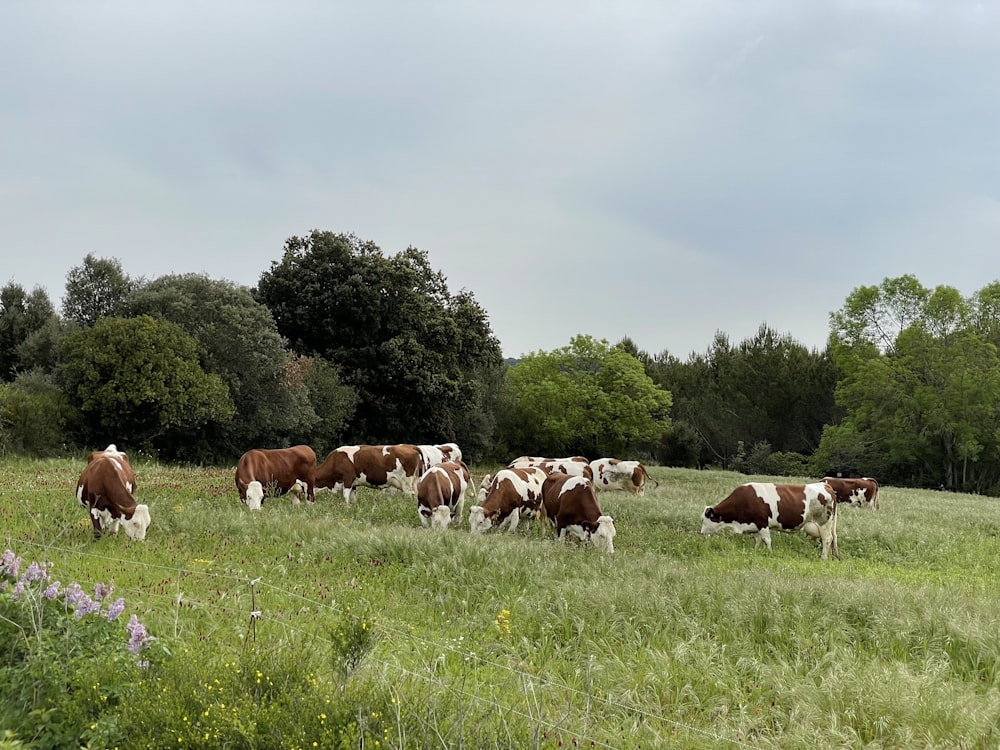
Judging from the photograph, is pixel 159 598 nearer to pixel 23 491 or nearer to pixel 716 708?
A: pixel 716 708

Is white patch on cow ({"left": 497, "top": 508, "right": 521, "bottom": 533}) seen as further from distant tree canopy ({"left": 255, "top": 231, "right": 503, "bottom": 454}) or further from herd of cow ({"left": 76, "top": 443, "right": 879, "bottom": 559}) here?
distant tree canopy ({"left": 255, "top": 231, "right": 503, "bottom": 454})

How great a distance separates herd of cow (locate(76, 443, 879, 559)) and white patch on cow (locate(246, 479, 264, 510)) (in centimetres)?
2

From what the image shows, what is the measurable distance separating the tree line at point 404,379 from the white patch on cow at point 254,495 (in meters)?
12.7

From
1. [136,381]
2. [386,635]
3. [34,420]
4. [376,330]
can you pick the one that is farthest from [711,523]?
[376,330]

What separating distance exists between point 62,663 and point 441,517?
9876mm

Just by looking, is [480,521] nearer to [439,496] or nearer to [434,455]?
[439,496]

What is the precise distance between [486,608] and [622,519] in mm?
8858

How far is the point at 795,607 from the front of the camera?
764cm

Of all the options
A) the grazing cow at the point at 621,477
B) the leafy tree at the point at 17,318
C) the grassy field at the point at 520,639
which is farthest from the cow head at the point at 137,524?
the leafy tree at the point at 17,318

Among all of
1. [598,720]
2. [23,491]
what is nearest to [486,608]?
[598,720]

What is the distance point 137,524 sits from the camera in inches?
428

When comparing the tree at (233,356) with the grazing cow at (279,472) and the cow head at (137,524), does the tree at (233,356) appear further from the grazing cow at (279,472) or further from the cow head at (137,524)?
the cow head at (137,524)

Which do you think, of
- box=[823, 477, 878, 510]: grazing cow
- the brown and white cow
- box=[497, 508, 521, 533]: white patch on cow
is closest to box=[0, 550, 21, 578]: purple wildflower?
the brown and white cow

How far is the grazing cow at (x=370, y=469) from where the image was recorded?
62.1 feet
